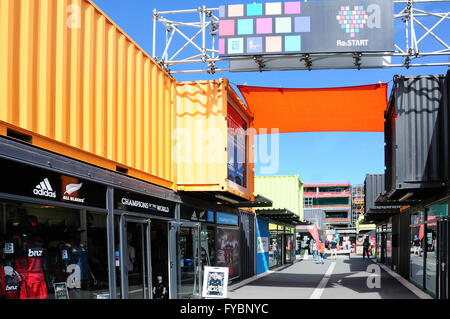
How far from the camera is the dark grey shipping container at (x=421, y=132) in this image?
38.2 feet

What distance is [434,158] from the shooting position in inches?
458

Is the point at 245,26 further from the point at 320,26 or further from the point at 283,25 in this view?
the point at 320,26

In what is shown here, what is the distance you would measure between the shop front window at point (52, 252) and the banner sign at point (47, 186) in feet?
0.53

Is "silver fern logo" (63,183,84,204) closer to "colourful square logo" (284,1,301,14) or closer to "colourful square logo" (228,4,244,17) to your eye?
"colourful square logo" (228,4,244,17)

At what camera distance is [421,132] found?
11.8 meters

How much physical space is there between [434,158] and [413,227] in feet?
23.0

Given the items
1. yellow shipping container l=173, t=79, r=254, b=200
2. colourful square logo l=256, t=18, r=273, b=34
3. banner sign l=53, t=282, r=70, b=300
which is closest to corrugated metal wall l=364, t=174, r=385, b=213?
yellow shipping container l=173, t=79, r=254, b=200

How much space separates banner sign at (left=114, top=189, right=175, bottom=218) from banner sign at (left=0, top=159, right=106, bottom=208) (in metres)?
0.60

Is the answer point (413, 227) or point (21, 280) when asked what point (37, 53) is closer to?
point (21, 280)

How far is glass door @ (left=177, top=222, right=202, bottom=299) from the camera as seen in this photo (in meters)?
Result: 12.1

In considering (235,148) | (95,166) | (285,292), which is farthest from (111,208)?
(285,292)

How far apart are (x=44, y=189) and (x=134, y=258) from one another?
3242 mm

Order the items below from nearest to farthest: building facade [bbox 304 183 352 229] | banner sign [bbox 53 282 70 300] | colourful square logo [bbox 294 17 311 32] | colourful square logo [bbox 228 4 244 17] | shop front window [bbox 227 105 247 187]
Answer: banner sign [bbox 53 282 70 300], colourful square logo [bbox 294 17 311 32], colourful square logo [bbox 228 4 244 17], shop front window [bbox 227 105 247 187], building facade [bbox 304 183 352 229]

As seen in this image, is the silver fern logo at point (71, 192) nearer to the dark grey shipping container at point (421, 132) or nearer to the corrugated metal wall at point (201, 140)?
the corrugated metal wall at point (201, 140)
